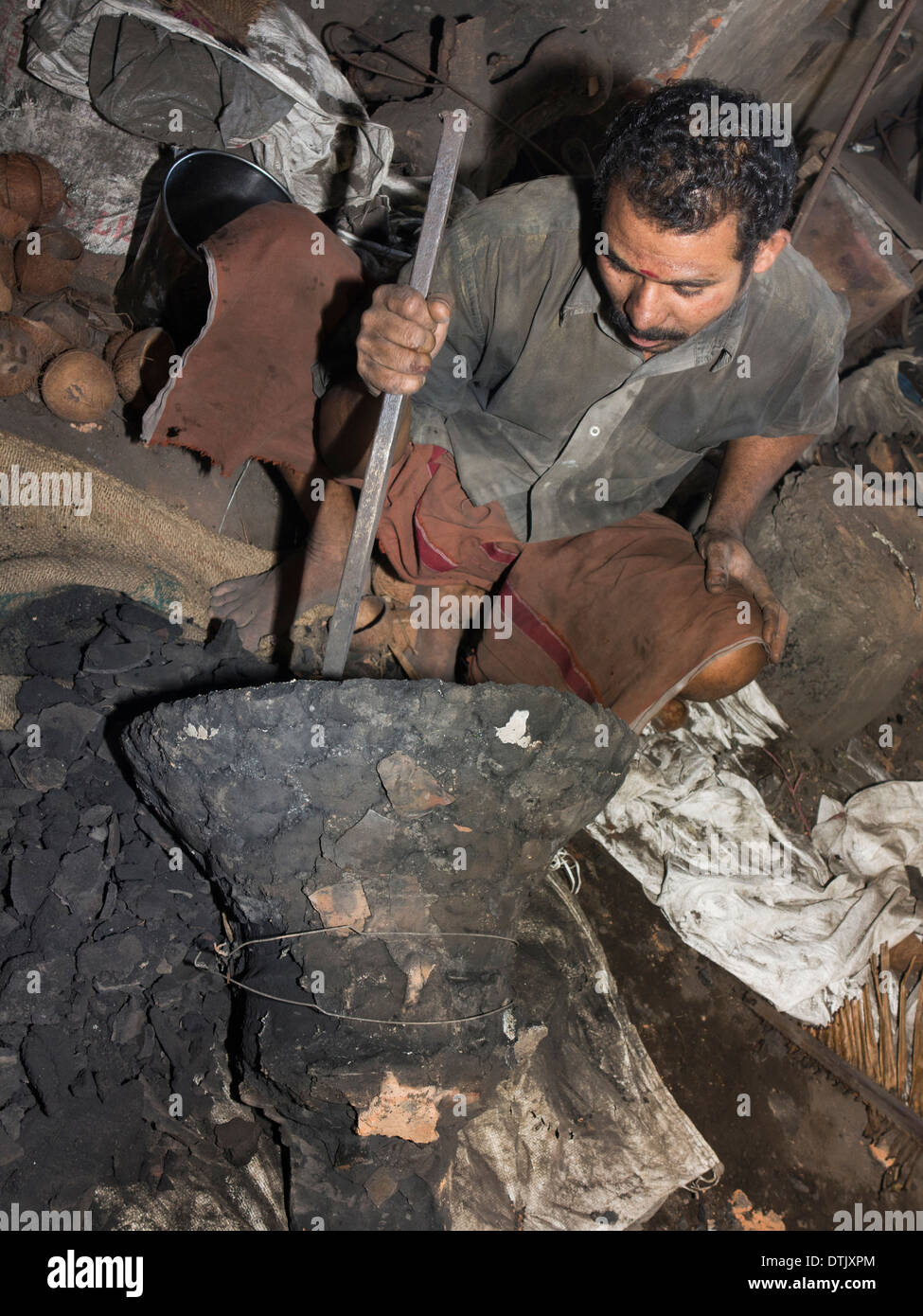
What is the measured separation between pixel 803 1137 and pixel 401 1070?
5.90ft

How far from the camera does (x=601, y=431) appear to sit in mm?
2457

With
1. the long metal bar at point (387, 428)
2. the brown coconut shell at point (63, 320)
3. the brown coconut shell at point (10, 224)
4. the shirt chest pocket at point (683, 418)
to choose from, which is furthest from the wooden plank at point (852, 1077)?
the brown coconut shell at point (10, 224)

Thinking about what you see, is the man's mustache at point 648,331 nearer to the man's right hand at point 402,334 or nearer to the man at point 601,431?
the man at point 601,431

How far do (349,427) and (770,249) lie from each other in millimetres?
1193

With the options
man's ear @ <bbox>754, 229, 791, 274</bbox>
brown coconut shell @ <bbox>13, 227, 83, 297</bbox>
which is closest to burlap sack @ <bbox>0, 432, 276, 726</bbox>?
brown coconut shell @ <bbox>13, 227, 83, 297</bbox>

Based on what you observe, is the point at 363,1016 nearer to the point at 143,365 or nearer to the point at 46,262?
the point at 143,365

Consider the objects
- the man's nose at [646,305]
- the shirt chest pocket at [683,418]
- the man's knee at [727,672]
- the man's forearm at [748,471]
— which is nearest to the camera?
the man's nose at [646,305]

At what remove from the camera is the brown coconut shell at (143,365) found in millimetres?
3018

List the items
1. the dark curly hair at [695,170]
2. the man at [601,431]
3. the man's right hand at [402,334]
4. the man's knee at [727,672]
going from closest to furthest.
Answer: the man's right hand at [402,334] < the dark curly hair at [695,170] < the man at [601,431] < the man's knee at [727,672]

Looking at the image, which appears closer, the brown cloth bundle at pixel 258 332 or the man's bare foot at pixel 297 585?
the brown cloth bundle at pixel 258 332

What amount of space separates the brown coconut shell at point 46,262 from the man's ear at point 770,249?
102 inches

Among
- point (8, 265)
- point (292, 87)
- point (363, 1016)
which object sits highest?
point (292, 87)

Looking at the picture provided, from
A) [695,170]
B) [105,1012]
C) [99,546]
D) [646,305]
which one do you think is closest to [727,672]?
[646,305]

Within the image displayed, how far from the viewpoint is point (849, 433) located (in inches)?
188
